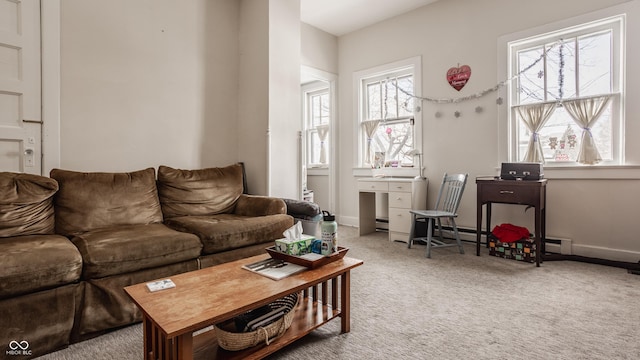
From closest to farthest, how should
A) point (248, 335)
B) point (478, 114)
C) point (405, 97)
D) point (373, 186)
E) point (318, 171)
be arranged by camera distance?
point (248, 335), point (478, 114), point (373, 186), point (405, 97), point (318, 171)

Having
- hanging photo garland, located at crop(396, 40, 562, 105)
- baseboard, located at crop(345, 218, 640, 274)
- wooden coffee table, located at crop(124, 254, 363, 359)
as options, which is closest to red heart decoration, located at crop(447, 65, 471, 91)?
hanging photo garland, located at crop(396, 40, 562, 105)

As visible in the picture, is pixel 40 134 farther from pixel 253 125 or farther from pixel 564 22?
pixel 564 22

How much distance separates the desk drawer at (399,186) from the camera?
Answer: 3.73 metres

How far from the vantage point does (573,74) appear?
3154 mm

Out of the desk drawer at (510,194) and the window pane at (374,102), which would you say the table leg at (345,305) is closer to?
the desk drawer at (510,194)

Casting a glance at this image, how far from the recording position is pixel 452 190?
11.8 ft

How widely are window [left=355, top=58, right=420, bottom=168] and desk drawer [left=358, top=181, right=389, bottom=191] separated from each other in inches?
19.1

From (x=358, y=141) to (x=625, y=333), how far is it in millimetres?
3540

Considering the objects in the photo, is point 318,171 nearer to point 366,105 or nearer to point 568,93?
point 366,105

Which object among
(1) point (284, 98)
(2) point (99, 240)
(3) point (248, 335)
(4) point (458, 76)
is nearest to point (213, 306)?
(3) point (248, 335)

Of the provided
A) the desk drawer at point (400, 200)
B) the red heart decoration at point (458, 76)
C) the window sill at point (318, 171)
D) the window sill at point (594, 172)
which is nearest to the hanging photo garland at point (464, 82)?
the red heart decoration at point (458, 76)

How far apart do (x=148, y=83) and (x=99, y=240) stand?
5.63 feet

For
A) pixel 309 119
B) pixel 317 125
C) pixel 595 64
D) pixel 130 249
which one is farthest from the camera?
pixel 309 119

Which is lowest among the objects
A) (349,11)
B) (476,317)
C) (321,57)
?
(476,317)
